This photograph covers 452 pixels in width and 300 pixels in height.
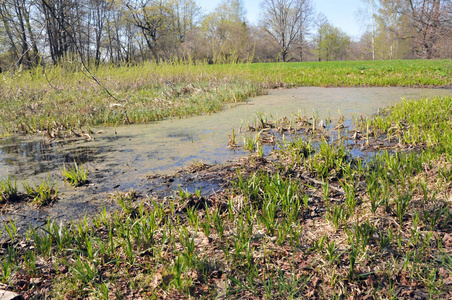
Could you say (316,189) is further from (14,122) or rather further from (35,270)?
(14,122)

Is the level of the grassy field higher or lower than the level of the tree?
lower

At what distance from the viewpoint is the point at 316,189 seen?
2965mm

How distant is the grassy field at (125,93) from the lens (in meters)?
7.27

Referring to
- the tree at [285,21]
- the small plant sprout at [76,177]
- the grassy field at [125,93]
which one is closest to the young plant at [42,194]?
the small plant sprout at [76,177]

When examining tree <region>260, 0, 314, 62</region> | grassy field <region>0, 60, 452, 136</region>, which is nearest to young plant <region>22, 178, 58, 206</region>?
grassy field <region>0, 60, 452, 136</region>

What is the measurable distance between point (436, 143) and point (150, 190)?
3475 millimetres

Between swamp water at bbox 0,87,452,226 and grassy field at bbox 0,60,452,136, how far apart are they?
2.45 ft

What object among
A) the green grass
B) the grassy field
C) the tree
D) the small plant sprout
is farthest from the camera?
the tree

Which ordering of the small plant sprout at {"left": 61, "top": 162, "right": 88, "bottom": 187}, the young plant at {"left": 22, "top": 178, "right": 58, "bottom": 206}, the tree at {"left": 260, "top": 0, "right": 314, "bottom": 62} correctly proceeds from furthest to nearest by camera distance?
the tree at {"left": 260, "top": 0, "right": 314, "bottom": 62}, the small plant sprout at {"left": 61, "top": 162, "right": 88, "bottom": 187}, the young plant at {"left": 22, "top": 178, "right": 58, "bottom": 206}

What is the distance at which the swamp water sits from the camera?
3098 millimetres

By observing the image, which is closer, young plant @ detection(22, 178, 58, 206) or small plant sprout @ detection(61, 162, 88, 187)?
young plant @ detection(22, 178, 58, 206)

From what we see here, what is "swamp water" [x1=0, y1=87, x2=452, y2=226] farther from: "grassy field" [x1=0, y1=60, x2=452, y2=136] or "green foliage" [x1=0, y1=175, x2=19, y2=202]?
"grassy field" [x1=0, y1=60, x2=452, y2=136]

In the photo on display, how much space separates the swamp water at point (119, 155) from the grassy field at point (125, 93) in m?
0.75

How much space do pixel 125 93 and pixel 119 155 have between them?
5813mm
